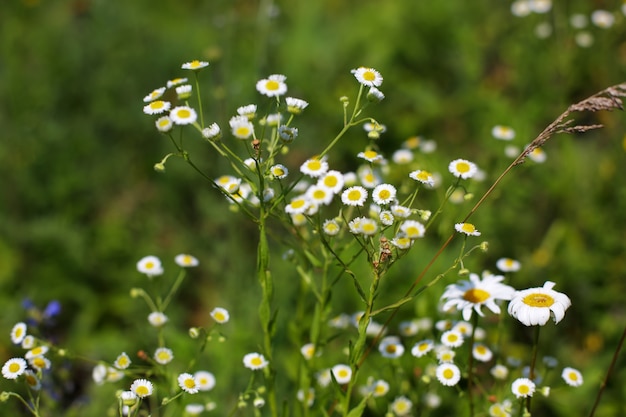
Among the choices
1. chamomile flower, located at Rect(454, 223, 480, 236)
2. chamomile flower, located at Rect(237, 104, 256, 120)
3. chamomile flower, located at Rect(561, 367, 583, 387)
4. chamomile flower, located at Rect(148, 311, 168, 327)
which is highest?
chamomile flower, located at Rect(237, 104, 256, 120)

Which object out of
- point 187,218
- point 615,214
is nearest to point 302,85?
point 187,218

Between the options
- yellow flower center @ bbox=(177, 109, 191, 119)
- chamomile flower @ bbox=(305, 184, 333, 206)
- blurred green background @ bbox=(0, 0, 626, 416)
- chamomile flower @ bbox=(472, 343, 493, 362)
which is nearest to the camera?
chamomile flower @ bbox=(305, 184, 333, 206)

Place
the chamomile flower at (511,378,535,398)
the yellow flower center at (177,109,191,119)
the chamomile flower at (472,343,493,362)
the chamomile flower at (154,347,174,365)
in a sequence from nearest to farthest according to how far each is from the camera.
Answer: the yellow flower center at (177,109,191,119) < the chamomile flower at (511,378,535,398) < the chamomile flower at (154,347,174,365) < the chamomile flower at (472,343,493,362)

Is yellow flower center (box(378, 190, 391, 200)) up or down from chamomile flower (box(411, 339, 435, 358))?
up

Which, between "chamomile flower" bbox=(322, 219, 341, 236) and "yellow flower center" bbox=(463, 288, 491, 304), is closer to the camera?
"chamomile flower" bbox=(322, 219, 341, 236)

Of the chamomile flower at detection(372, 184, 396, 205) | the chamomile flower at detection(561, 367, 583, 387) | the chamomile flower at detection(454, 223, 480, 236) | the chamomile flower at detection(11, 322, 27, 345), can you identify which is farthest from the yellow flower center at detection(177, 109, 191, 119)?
the chamomile flower at detection(561, 367, 583, 387)

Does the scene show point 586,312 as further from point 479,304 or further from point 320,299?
point 320,299

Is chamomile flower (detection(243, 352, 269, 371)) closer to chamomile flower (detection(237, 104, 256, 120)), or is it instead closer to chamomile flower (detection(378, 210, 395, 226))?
chamomile flower (detection(378, 210, 395, 226))
